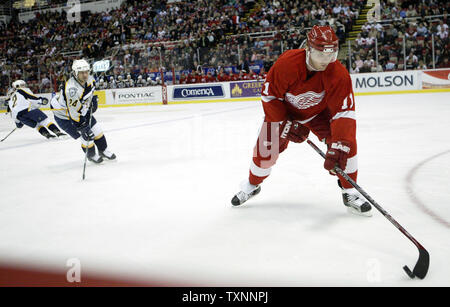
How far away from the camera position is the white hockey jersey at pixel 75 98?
13.8 feet

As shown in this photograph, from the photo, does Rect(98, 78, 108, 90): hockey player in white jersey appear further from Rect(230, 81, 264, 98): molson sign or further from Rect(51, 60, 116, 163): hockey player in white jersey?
Rect(51, 60, 116, 163): hockey player in white jersey

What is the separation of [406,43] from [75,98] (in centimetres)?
938

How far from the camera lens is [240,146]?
16.6 feet

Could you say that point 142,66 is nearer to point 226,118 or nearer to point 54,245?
point 226,118

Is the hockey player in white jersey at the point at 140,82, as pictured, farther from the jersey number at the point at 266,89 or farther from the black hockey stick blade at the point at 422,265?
the black hockey stick blade at the point at 422,265

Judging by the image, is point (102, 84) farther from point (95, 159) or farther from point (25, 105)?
point (95, 159)

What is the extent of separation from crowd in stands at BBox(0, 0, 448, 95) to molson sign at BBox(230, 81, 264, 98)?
0.44 meters

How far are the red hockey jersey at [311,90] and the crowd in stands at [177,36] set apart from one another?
964 centimetres

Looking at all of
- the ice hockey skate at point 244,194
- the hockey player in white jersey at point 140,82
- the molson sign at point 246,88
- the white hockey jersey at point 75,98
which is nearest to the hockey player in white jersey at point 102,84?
the hockey player in white jersey at point 140,82

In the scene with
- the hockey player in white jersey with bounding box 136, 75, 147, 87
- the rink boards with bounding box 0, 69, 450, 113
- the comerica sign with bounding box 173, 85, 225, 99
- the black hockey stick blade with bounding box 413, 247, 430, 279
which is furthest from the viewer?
the hockey player in white jersey with bounding box 136, 75, 147, 87

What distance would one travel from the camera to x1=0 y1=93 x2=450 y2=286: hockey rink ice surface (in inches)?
72.2

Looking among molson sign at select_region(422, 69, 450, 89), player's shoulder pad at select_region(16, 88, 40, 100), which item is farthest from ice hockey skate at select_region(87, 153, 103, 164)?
molson sign at select_region(422, 69, 450, 89)

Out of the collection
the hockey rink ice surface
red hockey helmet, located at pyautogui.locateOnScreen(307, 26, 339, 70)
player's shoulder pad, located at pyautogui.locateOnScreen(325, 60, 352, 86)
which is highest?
red hockey helmet, located at pyautogui.locateOnScreen(307, 26, 339, 70)

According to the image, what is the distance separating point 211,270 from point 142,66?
12370 millimetres
